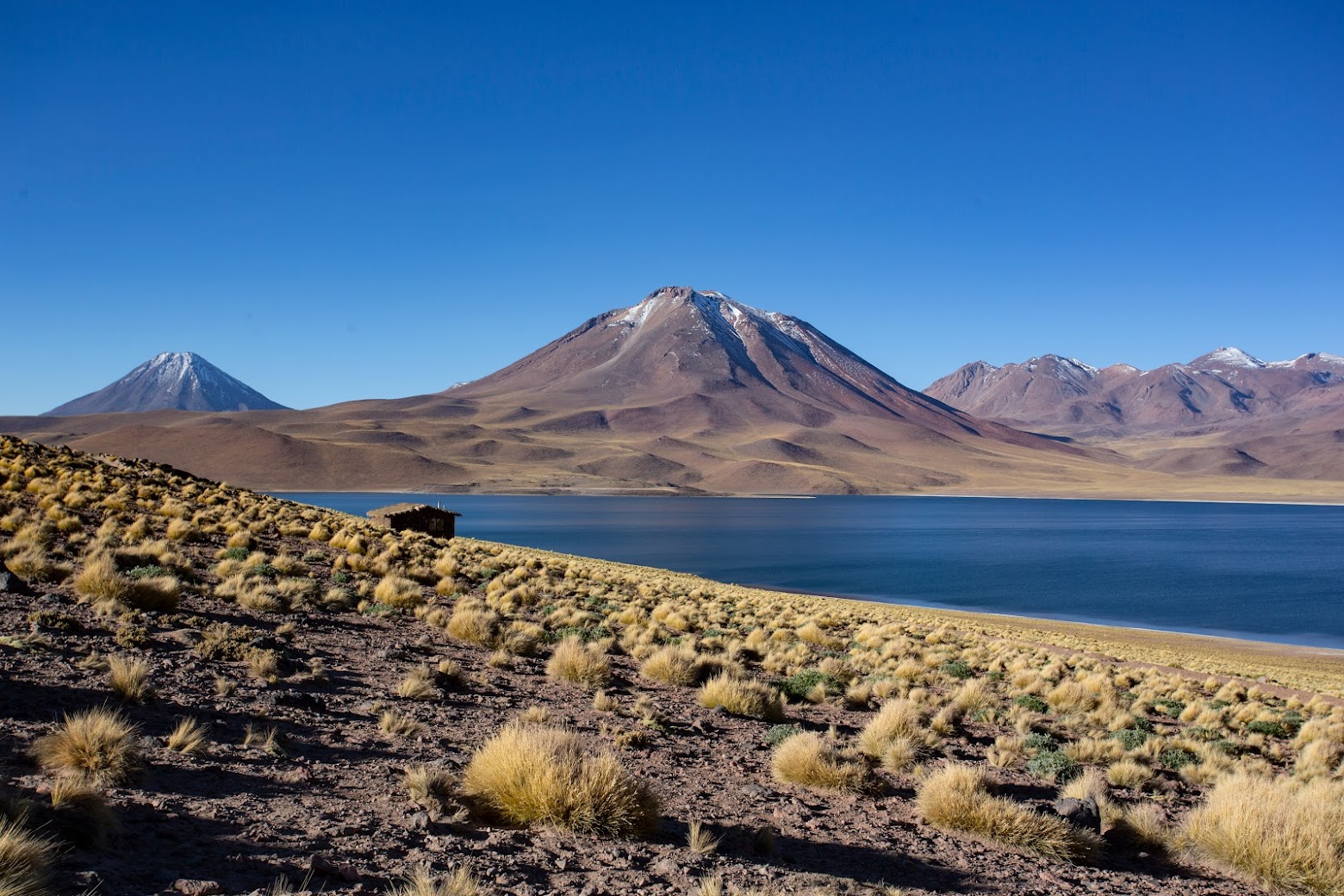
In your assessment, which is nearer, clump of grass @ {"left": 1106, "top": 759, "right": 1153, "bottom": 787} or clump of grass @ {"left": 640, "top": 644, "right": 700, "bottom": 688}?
clump of grass @ {"left": 1106, "top": 759, "right": 1153, "bottom": 787}

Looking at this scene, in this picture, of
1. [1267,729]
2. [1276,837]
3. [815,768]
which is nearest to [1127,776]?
[1276,837]

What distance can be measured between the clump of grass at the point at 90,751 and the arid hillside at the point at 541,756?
0.05ft

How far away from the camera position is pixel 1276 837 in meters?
5.68

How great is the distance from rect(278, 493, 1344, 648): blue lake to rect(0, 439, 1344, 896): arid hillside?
100 feet

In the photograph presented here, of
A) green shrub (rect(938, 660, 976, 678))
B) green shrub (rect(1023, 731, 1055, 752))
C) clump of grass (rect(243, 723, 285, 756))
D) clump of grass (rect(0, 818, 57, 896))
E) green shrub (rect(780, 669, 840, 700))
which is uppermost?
clump of grass (rect(0, 818, 57, 896))

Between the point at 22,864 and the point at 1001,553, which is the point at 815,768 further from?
the point at 1001,553

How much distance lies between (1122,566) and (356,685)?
63.3 metres

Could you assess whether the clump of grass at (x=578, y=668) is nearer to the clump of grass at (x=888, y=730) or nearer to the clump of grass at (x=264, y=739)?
the clump of grass at (x=888, y=730)

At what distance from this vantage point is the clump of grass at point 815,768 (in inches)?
267

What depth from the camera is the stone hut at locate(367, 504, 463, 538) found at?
1069 inches

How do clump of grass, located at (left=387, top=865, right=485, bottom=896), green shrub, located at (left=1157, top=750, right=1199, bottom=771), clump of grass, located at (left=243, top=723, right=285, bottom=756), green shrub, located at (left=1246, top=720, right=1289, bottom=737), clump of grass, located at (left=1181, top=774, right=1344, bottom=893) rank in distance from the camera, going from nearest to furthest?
clump of grass, located at (left=387, top=865, right=485, bottom=896) < clump of grass, located at (left=1181, top=774, right=1344, bottom=893) < clump of grass, located at (left=243, top=723, right=285, bottom=756) < green shrub, located at (left=1157, top=750, right=1199, bottom=771) < green shrub, located at (left=1246, top=720, right=1289, bottom=737)

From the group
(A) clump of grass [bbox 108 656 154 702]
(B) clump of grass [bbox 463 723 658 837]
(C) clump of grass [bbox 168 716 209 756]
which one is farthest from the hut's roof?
(B) clump of grass [bbox 463 723 658 837]

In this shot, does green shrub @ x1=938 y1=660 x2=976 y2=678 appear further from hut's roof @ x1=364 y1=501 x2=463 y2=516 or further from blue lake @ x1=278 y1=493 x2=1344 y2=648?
blue lake @ x1=278 y1=493 x2=1344 y2=648

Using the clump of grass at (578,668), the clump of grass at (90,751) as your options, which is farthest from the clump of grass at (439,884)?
the clump of grass at (578,668)
